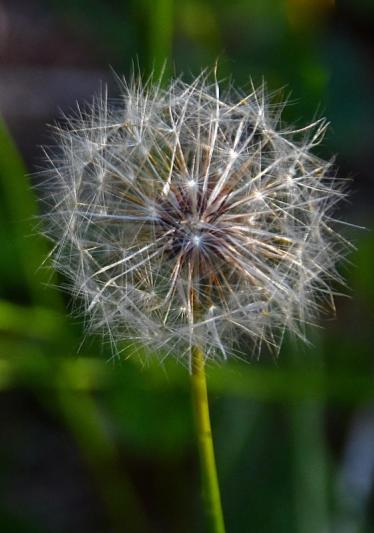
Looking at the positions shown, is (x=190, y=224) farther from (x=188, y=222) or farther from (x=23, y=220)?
(x=23, y=220)

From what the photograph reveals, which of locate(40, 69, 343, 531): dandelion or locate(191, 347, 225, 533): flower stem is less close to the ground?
locate(40, 69, 343, 531): dandelion

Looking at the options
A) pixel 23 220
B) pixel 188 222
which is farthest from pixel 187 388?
pixel 188 222

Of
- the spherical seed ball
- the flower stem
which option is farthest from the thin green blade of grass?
the flower stem

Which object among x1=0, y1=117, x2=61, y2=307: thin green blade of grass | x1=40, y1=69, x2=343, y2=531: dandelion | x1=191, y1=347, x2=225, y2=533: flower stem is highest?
x1=0, y1=117, x2=61, y2=307: thin green blade of grass

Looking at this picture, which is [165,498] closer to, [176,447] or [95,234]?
[176,447]

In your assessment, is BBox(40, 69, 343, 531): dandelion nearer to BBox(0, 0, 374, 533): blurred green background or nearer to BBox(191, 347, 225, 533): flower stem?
BBox(191, 347, 225, 533): flower stem

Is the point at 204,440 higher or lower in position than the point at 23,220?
lower

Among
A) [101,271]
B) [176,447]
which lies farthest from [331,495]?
[101,271]
